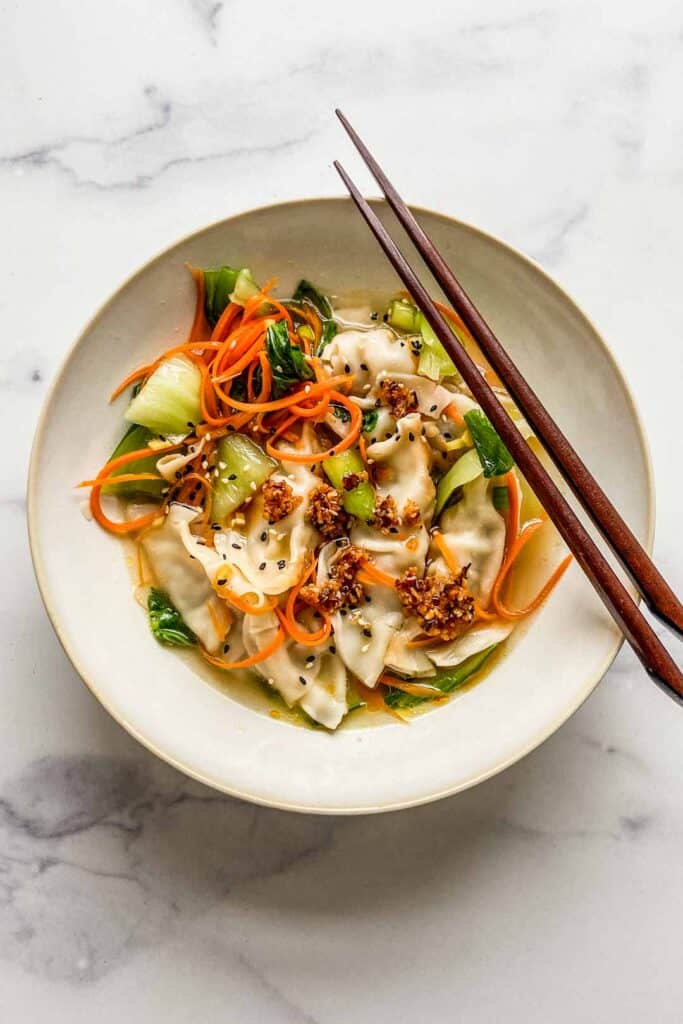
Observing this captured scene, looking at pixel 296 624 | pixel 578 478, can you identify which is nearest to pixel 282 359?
pixel 296 624

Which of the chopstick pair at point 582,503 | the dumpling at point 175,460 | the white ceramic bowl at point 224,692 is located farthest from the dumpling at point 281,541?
the chopstick pair at point 582,503

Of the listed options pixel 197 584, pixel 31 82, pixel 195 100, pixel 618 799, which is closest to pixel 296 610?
pixel 197 584

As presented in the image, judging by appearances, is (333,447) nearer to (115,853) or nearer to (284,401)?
(284,401)

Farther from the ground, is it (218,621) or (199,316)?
(199,316)

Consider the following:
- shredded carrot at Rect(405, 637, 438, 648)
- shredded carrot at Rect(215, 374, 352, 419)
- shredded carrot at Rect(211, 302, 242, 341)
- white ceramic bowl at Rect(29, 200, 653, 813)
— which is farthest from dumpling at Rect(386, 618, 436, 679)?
shredded carrot at Rect(211, 302, 242, 341)

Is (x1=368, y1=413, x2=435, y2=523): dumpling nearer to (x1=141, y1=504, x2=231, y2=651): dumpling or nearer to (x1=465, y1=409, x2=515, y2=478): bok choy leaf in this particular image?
(x1=465, y1=409, x2=515, y2=478): bok choy leaf
